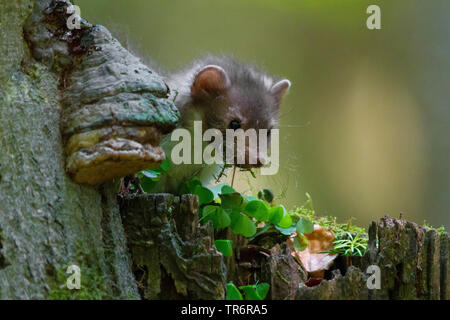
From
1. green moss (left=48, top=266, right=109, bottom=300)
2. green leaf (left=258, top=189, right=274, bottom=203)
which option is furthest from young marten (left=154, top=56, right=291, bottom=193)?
green moss (left=48, top=266, right=109, bottom=300)

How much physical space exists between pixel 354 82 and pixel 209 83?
1432 mm

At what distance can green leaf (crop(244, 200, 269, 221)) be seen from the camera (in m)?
1.64

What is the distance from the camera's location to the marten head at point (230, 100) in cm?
216

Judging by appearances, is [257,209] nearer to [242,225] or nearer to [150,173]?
[242,225]

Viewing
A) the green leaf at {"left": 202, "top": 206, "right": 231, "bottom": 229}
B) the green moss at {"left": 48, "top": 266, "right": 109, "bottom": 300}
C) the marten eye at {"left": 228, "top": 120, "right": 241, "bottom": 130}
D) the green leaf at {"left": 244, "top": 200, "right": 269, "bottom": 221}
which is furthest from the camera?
the marten eye at {"left": 228, "top": 120, "right": 241, "bottom": 130}

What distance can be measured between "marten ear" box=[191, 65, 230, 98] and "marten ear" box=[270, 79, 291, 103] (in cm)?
30

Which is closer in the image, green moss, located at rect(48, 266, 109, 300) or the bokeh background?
green moss, located at rect(48, 266, 109, 300)

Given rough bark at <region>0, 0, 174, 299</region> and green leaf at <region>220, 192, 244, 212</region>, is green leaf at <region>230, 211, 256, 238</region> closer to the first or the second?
green leaf at <region>220, 192, 244, 212</region>

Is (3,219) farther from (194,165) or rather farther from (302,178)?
(302,178)

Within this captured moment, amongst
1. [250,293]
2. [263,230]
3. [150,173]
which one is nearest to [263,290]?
[250,293]

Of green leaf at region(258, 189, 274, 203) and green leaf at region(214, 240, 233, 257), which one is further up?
green leaf at region(258, 189, 274, 203)

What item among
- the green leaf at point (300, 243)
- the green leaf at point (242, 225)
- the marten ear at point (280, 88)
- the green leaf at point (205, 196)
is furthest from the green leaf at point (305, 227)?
the marten ear at point (280, 88)

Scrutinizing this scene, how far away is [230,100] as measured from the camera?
2.20 metres
